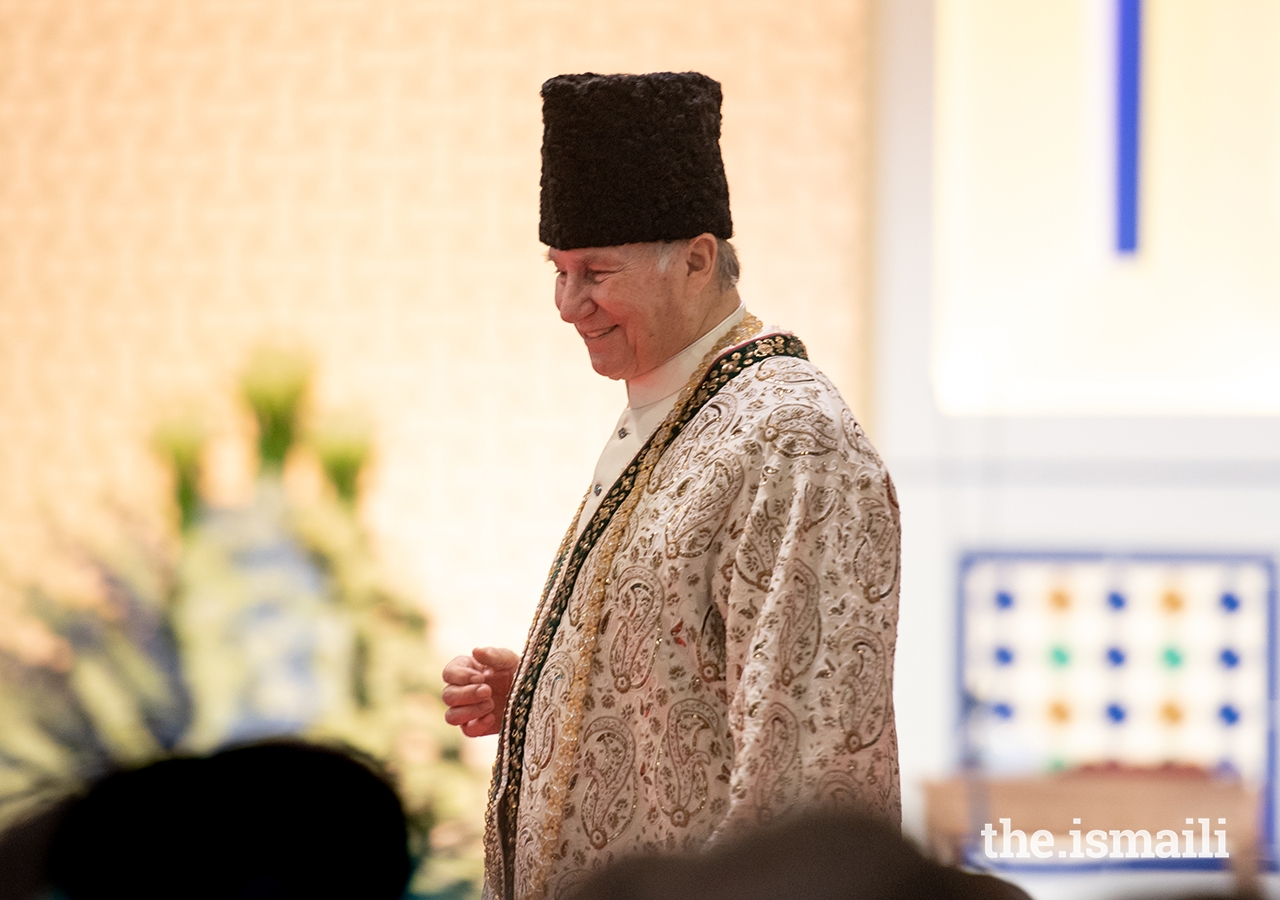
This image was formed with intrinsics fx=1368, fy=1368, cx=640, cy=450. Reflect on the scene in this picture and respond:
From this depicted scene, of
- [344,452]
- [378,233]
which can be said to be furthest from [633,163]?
[378,233]

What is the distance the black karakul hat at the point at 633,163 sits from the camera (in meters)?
1.43

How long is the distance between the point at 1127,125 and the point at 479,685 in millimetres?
2418

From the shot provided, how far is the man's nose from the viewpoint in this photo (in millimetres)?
1455

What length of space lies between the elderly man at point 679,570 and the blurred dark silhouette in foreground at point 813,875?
1.94 ft

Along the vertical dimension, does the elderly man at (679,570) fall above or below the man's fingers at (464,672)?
above

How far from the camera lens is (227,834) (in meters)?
0.64

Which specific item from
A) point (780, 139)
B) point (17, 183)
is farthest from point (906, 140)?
point (17, 183)

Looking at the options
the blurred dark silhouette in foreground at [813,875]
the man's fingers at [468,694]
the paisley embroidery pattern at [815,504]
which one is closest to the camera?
the blurred dark silhouette in foreground at [813,875]

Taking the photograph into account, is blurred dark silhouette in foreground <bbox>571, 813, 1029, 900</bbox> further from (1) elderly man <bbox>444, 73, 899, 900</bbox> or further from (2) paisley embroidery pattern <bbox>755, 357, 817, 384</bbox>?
(2) paisley embroidery pattern <bbox>755, 357, 817, 384</bbox>

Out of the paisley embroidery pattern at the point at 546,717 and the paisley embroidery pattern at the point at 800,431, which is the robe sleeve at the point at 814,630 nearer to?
the paisley embroidery pattern at the point at 800,431

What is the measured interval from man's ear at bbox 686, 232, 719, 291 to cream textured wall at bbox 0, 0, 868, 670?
1884 mm

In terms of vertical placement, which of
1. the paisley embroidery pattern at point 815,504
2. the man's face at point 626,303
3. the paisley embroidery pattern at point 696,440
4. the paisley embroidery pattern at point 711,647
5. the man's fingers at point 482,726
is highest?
the man's face at point 626,303

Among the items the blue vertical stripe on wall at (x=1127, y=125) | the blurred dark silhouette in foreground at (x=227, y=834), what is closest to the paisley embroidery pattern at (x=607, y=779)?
the blurred dark silhouette in foreground at (x=227, y=834)

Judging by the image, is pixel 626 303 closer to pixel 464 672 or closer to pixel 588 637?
pixel 588 637
